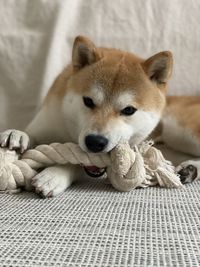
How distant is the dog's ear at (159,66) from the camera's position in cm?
136

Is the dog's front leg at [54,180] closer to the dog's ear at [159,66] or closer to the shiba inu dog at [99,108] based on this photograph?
the shiba inu dog at [99,108]

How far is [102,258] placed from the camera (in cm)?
70

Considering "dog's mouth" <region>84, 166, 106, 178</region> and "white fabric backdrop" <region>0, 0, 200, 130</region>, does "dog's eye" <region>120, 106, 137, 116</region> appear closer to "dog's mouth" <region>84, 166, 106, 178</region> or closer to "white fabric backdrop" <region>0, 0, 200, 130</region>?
"dog's mouth" <region>84, 166, 106, 178</region>

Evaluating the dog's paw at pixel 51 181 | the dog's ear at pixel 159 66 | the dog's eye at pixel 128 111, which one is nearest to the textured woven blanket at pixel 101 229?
the dog's paw at pixel 51 181

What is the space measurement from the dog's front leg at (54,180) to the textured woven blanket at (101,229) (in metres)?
0.02

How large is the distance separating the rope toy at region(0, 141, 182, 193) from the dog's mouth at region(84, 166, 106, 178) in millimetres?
55

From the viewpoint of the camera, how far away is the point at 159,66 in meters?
1.39

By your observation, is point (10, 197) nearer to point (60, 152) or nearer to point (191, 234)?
point (60, 152)

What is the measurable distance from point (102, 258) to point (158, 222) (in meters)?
0.23

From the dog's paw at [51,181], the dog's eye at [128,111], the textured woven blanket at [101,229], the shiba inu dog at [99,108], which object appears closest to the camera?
the textured woven blanket at [101,229]

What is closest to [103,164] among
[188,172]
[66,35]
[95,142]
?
[95,142]

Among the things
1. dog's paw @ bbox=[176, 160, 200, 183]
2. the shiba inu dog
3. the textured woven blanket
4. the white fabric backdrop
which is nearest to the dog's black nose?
the shiba inu dog

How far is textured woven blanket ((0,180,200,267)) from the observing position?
70 centimetres

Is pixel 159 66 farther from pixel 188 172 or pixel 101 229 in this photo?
pixel 101 229
